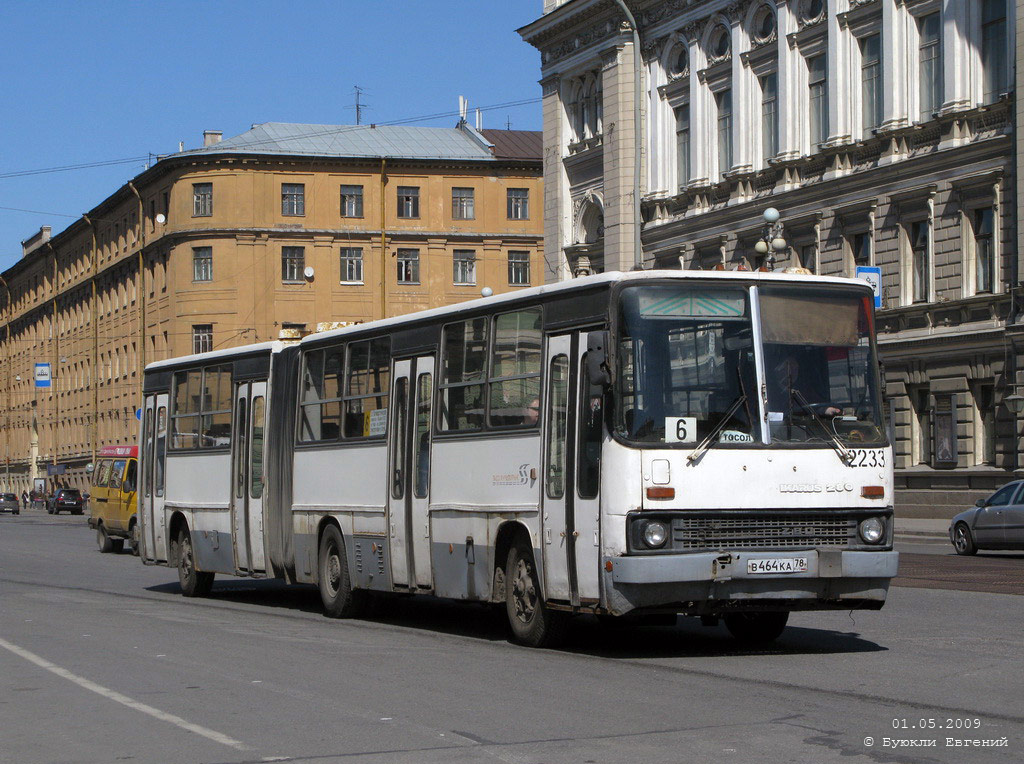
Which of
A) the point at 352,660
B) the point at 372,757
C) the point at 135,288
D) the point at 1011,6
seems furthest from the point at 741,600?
the point at 135,288

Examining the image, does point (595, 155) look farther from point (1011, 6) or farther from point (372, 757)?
point (372, 757)

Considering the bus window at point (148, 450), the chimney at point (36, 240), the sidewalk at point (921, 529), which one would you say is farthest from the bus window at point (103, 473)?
the chimney at point (36, 240)

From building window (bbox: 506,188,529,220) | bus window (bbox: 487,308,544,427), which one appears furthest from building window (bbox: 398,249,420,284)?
bus window (bbox: 487,308,544,427)

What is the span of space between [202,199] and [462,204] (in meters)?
12.7

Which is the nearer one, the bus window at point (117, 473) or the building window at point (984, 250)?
the building window at point (984, 250)

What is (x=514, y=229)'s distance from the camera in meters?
80.5

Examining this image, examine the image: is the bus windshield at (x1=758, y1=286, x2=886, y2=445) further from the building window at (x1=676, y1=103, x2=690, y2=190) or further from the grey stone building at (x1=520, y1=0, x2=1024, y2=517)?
the building window at (x1=676, y1=103, x2=690, y2=190)

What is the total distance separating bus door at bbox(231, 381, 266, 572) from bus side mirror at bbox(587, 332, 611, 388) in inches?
305

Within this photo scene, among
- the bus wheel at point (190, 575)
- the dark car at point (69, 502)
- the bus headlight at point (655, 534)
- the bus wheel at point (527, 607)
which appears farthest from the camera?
the dark car at point (69, 502)

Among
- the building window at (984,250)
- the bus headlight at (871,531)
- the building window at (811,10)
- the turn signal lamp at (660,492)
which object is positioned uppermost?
the building window at (811,10)

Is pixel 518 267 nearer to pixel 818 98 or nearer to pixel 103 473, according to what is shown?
pixel 818 98

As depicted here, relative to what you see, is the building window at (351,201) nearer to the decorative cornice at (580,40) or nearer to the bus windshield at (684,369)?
the decorative cornice at (580,40)

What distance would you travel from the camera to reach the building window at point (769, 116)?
147ft

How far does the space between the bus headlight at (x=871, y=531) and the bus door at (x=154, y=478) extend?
12039 millimetres
